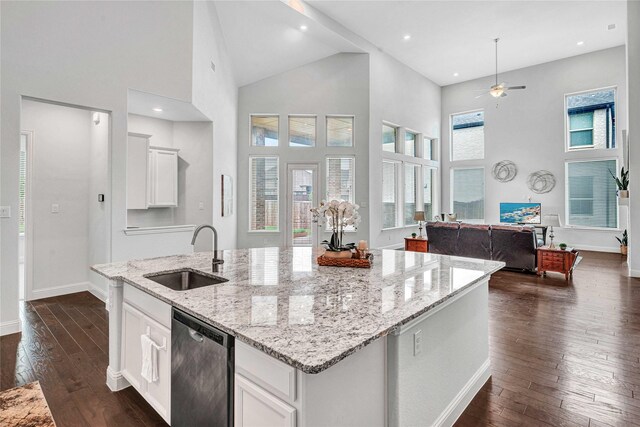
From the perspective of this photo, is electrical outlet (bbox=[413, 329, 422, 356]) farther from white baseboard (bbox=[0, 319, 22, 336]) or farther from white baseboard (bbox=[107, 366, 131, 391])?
white baseboard (bbox=[0, 319, 22, 336])

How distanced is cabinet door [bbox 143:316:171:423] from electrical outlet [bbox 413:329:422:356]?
1221 millimetres

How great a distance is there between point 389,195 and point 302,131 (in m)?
2.68

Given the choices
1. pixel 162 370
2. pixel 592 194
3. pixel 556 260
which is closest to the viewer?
pixel 162 370

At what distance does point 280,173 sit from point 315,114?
1.55 m

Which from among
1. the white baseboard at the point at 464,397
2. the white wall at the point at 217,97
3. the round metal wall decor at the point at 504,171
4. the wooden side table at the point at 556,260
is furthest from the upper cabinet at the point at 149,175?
the round metal wall decor at the point at 504,171

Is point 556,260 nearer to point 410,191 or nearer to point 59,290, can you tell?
point 410,191

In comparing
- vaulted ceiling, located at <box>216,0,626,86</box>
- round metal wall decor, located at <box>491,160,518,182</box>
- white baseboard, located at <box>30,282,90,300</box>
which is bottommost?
white baseboard, located at <box>30,282,90,300</box>

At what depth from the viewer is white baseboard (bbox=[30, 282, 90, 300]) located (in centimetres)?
433

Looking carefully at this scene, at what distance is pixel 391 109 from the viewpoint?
26.5 feet

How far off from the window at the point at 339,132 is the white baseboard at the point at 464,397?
587cm

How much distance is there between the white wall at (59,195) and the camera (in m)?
4.28

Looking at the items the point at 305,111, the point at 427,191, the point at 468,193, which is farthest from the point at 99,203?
the point at 468,193

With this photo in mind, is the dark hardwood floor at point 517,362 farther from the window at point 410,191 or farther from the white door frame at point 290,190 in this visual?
the window at point 410,191

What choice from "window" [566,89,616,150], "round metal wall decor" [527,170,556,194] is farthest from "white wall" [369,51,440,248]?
"window" [566,89,616,150]
